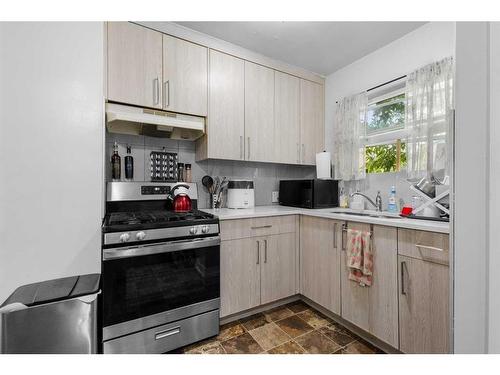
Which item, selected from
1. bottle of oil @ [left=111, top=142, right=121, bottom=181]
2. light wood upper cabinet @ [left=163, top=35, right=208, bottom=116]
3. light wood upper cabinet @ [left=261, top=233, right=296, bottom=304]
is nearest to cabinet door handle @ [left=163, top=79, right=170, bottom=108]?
light wood upper cabinet @ [left=163, top=35, right=208, bottom=116]

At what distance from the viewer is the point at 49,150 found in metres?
1.28

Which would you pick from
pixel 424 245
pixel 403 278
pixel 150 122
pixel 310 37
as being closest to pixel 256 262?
pixel 403 278

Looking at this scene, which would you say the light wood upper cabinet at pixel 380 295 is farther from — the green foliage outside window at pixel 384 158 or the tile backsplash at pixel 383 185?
the green foliage outside window at pixel 384 158

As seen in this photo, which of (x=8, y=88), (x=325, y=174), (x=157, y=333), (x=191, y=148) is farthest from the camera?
(x=325, y=174)

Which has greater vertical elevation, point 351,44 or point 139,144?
point 351,44

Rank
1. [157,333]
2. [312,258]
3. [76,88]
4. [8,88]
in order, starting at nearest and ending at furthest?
1. [8,88]
2. [76,88]
3. [157,333]
4. [312,258]

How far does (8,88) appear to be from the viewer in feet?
3.91

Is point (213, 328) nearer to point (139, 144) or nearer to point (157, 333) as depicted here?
point (157, 333)

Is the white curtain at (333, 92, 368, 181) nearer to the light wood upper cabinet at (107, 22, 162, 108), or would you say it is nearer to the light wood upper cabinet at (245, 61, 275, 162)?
the light wood upper cabinet at (245, 61, 275, 162)

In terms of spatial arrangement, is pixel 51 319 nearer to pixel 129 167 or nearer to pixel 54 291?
pixel 54 291

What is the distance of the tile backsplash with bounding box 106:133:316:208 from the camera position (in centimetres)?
200

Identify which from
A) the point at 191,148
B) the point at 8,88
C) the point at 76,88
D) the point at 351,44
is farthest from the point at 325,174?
the point at 8,88

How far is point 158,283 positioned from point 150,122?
1.14 metres

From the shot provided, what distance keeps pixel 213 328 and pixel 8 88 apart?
1907 mm
